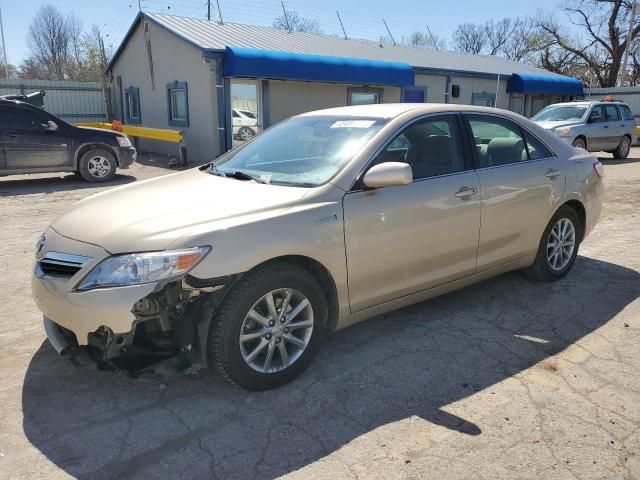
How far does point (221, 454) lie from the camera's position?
262 cm

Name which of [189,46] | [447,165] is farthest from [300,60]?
[447,165]

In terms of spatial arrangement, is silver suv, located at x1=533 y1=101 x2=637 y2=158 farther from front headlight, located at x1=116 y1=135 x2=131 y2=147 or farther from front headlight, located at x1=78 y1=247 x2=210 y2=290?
front headlight, located at x1=78 y1=247 x2=210 y2=290

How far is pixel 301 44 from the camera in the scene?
17.4 m

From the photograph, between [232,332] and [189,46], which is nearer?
[232,332]

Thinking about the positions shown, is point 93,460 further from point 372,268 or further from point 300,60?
point 300,60

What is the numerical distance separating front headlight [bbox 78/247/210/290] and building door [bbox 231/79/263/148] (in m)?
12.5

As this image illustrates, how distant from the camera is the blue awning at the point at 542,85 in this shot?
21.9 metres

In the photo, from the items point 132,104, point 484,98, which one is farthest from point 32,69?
point 484,98

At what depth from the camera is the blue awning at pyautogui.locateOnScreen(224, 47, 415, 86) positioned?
45.2 ft

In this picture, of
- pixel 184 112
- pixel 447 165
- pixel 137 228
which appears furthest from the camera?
pixel 184 112

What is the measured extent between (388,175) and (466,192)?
93 centimetres

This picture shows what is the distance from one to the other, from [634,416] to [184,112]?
15.2 m

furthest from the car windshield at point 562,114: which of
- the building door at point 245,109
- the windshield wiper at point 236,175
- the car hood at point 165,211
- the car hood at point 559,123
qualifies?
the car hood at point 165,211

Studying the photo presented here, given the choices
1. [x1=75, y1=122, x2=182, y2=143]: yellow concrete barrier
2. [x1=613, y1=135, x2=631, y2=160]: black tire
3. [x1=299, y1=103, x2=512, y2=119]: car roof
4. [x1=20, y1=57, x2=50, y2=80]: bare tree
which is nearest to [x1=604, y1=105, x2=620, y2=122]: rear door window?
[x1=613, y1=135, x2=631, y2=160]: black tire
